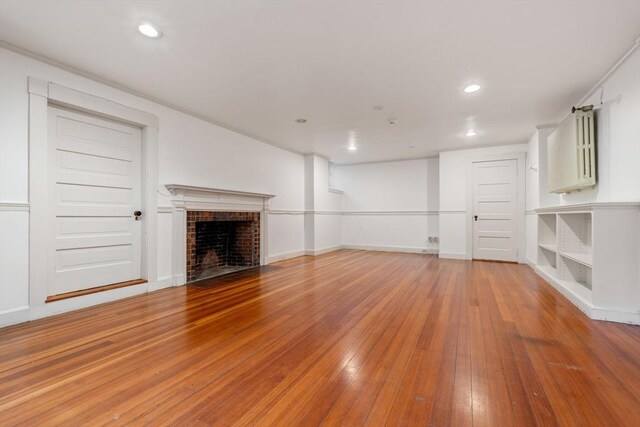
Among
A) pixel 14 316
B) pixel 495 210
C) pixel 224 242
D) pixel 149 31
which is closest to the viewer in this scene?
pixel 149 31

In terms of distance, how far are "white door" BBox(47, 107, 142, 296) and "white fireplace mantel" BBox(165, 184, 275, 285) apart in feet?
1.39

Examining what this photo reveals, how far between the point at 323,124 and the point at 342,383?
3821mm

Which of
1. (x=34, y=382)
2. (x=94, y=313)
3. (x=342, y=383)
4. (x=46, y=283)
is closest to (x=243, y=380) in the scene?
(x=342, y=383)

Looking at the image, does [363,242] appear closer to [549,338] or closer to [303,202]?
[303,202]

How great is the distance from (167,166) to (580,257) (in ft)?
16.2

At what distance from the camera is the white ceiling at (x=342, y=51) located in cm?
204

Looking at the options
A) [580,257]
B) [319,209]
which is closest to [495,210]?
[580,257]

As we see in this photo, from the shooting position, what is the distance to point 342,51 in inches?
99.8

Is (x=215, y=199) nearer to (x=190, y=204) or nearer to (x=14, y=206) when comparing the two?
(x=190, y=204)

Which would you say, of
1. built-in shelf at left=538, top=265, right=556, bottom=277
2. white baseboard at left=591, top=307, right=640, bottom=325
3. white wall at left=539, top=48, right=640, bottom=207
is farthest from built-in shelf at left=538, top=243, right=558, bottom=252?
white baseboard at left=591, top=307, right=640, bottom=325

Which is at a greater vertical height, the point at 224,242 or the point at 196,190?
the point at 196,190

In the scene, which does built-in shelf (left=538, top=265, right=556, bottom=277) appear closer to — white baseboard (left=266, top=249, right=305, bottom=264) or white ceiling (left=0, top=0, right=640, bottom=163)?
white ceiling (left=0, top=0, right=640, bottom=163)

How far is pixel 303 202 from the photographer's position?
6695 millimetres

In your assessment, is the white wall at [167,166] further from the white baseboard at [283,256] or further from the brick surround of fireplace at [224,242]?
the brick surround of fireplace at [224,242]
